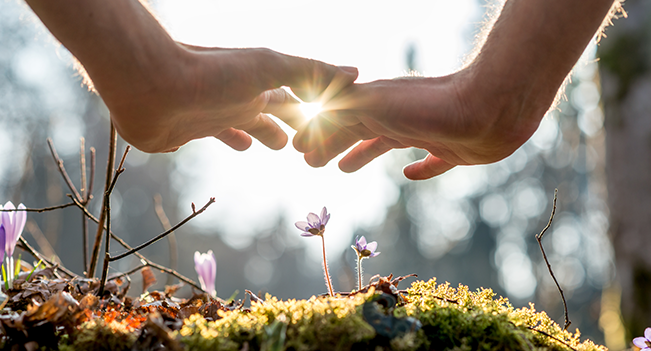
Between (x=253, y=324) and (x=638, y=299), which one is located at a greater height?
(x=253, y=324)

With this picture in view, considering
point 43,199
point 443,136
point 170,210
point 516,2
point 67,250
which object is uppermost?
point 516,2

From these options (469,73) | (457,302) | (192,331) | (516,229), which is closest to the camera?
(192,331)

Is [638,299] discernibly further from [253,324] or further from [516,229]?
[516,229]

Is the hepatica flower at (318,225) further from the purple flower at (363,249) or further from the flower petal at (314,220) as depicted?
the purple flower at (363,249)

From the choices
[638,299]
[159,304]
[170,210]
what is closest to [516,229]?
[638,299]

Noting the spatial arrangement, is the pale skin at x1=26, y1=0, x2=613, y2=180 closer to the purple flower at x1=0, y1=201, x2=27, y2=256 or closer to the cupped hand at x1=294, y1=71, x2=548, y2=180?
the cupped hand at x1=294, y1=71, x2=548, y2=180

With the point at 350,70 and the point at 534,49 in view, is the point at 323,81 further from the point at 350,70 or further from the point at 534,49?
the point at 534,49

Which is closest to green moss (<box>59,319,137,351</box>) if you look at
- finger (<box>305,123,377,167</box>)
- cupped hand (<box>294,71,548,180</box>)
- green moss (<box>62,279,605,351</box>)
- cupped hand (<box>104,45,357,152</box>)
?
green moss (<box>62,279,605,351</box>)
